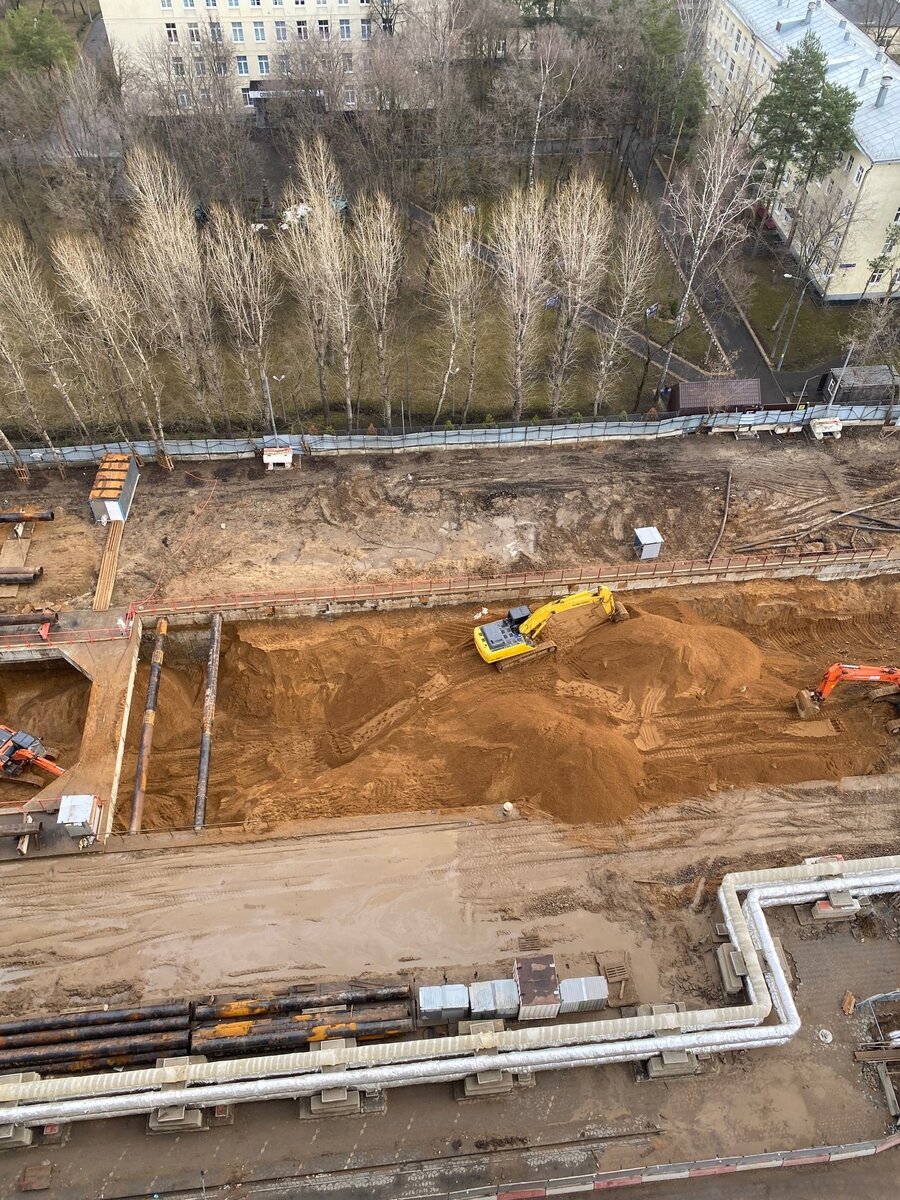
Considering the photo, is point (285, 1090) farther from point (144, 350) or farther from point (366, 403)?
point (144, 350)

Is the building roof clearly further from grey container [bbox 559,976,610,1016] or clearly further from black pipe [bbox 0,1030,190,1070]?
black pipe [bbox 0,1030,190,1070]

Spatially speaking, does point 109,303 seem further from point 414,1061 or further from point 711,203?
point 414,1061

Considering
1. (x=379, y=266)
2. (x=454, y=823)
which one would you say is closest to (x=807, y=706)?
(x=454, y=823)

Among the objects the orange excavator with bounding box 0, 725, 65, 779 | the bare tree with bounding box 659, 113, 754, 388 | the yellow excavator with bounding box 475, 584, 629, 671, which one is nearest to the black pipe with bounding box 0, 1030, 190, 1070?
the orange excavator with bounding box 0, 725, 65, 779

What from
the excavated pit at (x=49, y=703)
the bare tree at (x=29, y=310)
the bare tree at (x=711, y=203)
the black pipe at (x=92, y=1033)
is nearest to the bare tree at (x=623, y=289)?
the bare tree at (x=711, y=203)

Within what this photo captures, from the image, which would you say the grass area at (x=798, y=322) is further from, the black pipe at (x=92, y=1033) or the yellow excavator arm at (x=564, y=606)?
the black pipe at (x=92, y=1033)

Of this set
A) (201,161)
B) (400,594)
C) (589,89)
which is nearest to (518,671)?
(400,594)
